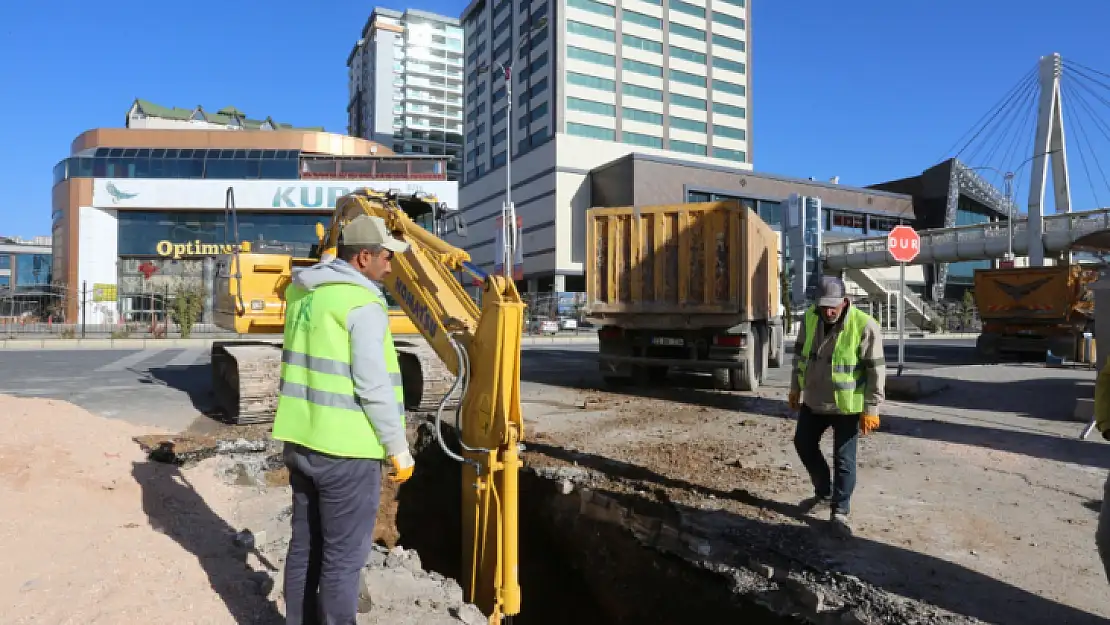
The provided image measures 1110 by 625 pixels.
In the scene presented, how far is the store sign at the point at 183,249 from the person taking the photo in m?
35.8

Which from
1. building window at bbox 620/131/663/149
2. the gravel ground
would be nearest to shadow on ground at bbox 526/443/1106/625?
the gravel ground

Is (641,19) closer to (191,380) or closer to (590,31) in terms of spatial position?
(590,31)

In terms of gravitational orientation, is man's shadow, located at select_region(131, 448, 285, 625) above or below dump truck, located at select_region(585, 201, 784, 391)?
below

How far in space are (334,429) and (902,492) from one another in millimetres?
4603

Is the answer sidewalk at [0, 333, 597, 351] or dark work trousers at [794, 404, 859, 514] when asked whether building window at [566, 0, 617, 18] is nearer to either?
sidewalk at [0, 333, 597, 351]

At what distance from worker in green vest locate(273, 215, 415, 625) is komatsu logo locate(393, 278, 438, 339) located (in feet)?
6.72

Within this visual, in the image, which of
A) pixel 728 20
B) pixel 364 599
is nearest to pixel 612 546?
pixel 364 599

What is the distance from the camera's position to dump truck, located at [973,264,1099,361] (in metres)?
14.7

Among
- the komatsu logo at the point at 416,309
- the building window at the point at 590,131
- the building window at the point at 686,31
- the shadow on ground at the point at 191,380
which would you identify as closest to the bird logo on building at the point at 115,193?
the shadow on ground at the point at 191,380

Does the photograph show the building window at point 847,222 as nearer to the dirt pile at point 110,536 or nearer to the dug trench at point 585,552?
the dug trench at point 585,552

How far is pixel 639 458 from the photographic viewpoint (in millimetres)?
6258

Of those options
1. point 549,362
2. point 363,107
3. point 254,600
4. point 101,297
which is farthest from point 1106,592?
point 363,107

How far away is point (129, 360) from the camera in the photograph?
15555mm

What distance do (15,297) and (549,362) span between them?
2045 cm
